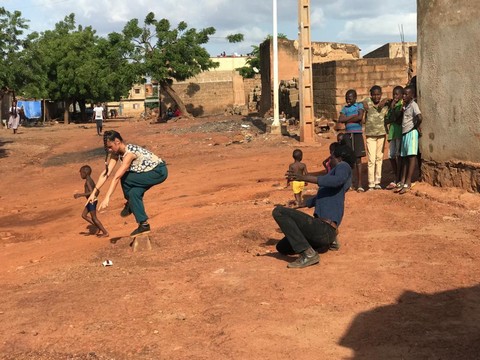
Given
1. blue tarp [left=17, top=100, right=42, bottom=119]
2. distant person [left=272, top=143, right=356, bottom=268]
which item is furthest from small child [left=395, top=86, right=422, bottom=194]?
blue tarp [left=17, top=100, right=42, bottom=119]

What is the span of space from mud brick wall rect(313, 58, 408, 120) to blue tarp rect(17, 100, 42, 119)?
3984 cm

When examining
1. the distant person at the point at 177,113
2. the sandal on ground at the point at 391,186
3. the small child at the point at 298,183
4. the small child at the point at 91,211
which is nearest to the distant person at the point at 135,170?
the small child at the point at 91,211

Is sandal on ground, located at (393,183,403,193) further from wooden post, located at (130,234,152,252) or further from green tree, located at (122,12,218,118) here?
green tree, located at (122,12,218,118)

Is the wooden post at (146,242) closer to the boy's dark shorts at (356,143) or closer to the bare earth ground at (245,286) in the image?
the bare earth ground at (245,286)

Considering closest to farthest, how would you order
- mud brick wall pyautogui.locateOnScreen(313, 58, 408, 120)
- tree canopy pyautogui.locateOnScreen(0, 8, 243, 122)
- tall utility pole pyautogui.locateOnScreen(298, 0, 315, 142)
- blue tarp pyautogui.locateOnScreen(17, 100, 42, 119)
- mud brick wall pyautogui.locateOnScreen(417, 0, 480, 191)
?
mud brick wall pyautogui.locateOnScreen(417, 0, 480, 191)
tall utility pole pyautogui.locateOnScreen(298, 0, 315, 142)
mud brick wall pyautogui.locateOnScreen(313, 58, 408, 120)
tree canopy pyautogui.locateOnScreen(0, 8, 243, 122)
blue tarp pyautogui.locateOnScreen(17, 100, 42, 119)

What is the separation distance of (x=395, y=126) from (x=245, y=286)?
4469 mm

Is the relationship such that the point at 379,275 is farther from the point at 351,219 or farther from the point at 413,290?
the point at 351,219

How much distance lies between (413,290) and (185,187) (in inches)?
307

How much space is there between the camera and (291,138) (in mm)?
19094

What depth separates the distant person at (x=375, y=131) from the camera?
8.89 metres

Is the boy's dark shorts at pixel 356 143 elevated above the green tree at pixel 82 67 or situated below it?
below

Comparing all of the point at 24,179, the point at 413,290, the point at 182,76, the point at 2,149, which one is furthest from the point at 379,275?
the point at 182,76

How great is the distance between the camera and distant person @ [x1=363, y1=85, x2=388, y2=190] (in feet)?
29.2

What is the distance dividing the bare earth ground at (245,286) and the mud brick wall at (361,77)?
959 centimetres
